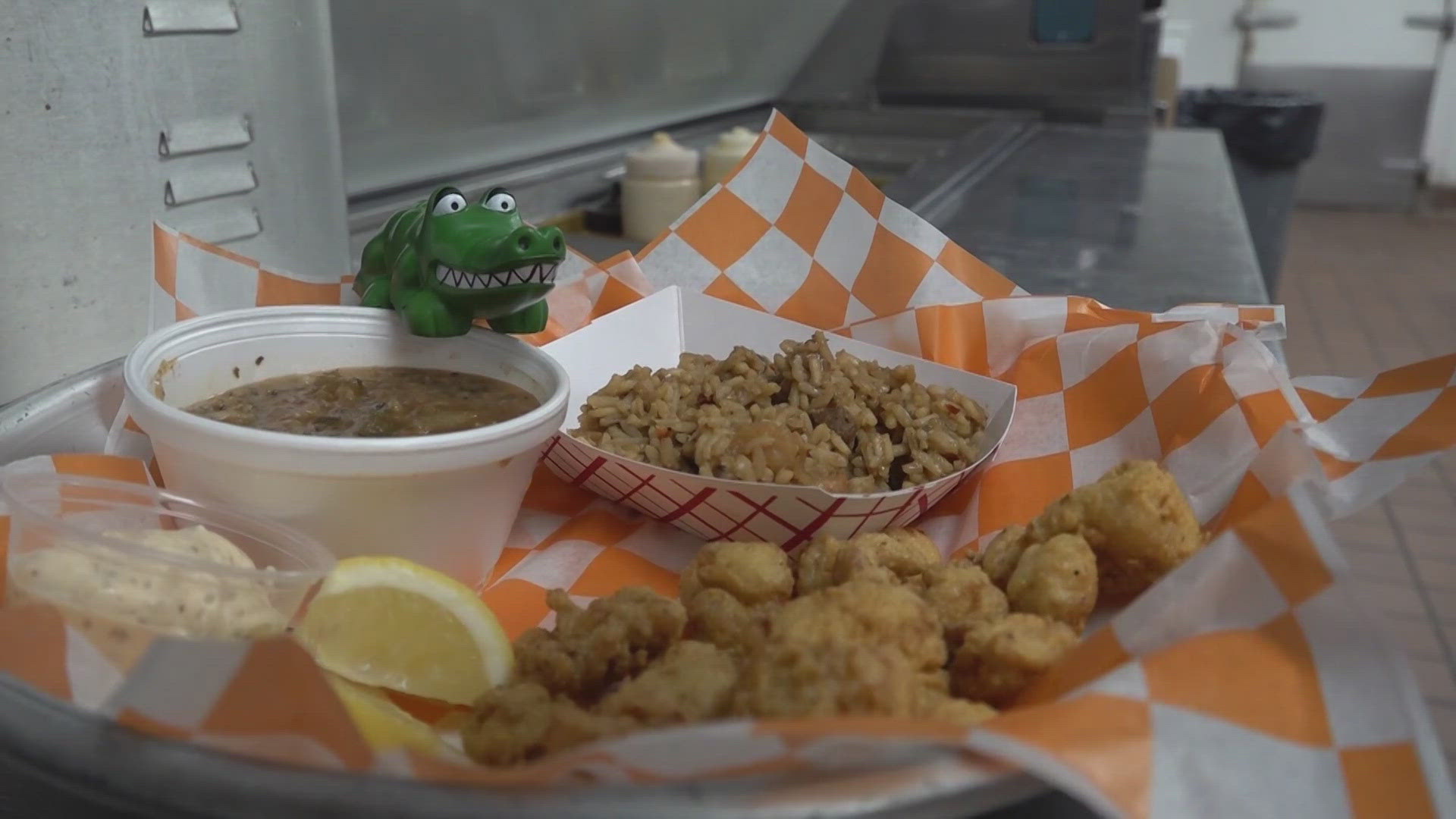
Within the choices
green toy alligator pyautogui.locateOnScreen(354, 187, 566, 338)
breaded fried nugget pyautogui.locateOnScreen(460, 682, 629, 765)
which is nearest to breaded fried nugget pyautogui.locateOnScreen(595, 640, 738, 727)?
breaded fried nugget pyautogui.locateOnScreen(460, 682, 629, 765)

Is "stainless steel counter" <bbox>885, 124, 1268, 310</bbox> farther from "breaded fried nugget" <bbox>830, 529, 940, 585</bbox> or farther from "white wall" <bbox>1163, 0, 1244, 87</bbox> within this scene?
"white wall" <bbox>1163, 0, 1244, 87</bbox>

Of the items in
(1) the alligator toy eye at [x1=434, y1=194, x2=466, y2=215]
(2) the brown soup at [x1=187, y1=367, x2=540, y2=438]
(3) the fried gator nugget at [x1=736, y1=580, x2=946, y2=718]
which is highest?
(1) the alligator toy eye at [x1=434, y1=194, x2=466, y2=215]

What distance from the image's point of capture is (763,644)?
0.90 m

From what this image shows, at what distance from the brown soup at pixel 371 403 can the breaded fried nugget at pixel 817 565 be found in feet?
1.20

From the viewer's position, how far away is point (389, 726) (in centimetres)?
92

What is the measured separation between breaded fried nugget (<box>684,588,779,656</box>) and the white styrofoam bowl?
0.27 m

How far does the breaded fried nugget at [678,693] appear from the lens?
35.8 inches

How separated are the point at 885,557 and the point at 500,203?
1.88 ft

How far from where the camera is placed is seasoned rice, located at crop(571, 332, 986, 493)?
1342 mm

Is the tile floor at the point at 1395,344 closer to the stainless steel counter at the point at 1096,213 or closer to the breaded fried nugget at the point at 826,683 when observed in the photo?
the breaded fried nugget at the point at 826,683

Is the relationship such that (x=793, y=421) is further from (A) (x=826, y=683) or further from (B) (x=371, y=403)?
(A) (x=826, y=683)

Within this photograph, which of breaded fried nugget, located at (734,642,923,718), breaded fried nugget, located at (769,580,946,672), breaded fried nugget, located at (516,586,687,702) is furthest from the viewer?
breaded fried nugget, located at (516,586,687,702)

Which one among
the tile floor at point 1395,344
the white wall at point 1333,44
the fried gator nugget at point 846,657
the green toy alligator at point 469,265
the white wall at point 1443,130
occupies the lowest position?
the tile floor at point 1395,344

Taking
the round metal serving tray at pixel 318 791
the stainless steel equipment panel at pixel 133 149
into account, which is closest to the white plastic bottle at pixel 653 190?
the stainless steel equipment panel at pixel 133 149
